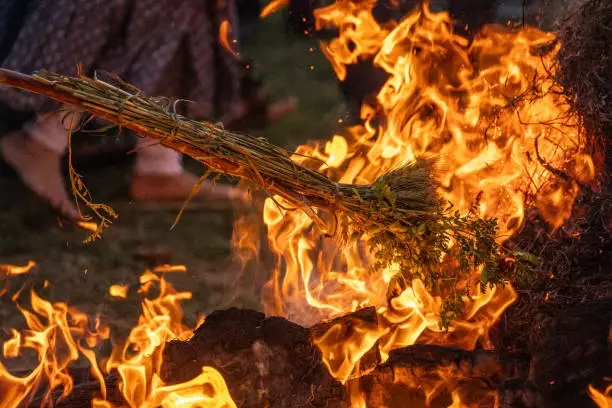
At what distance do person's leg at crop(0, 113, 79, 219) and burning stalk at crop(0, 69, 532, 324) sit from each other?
1759 millimetres

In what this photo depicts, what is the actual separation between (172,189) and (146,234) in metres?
0.42

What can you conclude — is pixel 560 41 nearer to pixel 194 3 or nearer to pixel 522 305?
pixel 522 305

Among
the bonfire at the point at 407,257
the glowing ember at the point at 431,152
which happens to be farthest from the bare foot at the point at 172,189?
the bonfire at the point at 407,257

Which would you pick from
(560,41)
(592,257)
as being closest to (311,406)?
(592,257)

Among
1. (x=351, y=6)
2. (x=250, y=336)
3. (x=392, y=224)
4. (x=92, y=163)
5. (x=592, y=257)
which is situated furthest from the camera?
(x=92, y=163)

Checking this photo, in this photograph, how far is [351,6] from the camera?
4340mm

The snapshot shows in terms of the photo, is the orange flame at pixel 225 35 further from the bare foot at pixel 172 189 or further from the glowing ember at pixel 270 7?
the bare foot at pixel 172 189

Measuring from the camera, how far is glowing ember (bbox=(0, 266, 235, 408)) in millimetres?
2840

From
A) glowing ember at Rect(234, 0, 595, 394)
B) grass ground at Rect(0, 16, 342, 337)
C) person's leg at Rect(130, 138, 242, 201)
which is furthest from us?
person's leg at Rect(130, 138, 242, 201)

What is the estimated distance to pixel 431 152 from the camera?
382 cm

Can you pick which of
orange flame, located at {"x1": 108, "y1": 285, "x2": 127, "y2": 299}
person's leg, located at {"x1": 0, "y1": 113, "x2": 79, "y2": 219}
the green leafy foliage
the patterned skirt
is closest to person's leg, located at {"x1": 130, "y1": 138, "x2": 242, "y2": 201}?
the patterned skirt

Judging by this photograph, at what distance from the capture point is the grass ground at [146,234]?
174 inches

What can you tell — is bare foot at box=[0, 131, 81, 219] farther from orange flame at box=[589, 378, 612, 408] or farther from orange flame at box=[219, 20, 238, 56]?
orange flame at box=[589, 378, 612, 408]

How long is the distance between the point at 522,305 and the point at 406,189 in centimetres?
105
